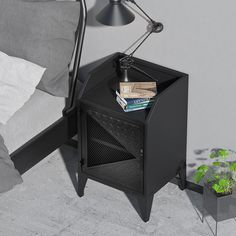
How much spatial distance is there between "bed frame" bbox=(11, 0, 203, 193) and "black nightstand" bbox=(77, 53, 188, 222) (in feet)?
0.51

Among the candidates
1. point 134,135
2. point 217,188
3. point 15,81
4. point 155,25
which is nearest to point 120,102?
point 134,135

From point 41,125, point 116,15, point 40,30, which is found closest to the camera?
point 116,15

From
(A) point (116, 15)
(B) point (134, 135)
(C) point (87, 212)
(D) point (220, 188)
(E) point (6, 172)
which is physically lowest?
(C) point (87, 212)

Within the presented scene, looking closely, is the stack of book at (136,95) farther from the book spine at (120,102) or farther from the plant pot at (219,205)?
the plant pot at (219,205)

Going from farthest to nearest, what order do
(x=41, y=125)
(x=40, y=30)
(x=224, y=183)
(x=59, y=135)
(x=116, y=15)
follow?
1. (x=59, y=135)
2. (x=41, y=125)
3. (x=40, y=30)
4. (x=224, y=183)
5. (x=116, y=15)

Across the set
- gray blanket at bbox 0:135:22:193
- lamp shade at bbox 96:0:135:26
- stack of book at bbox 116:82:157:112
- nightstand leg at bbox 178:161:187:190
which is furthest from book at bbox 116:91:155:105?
gray blanket at bbox 0:135:22:193

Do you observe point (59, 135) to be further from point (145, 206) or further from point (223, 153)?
point (223, 153)

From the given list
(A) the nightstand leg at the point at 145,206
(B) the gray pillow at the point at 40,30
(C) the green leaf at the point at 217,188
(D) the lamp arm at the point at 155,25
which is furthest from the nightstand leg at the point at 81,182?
(D) the lamp arm at the point at 155,25

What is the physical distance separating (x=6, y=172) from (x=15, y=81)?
485 millimetres

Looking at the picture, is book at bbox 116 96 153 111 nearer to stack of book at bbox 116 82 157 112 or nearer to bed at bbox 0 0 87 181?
stack of book at bbox 116 82 157 112

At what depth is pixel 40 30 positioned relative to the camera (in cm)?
368

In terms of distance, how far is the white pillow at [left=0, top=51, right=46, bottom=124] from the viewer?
142 inches

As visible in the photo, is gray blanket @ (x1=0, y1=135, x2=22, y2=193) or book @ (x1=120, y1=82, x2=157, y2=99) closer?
gray blanket @ (x1=0, y1=135, x2=22, y2=193)

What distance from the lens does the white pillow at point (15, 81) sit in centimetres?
362
